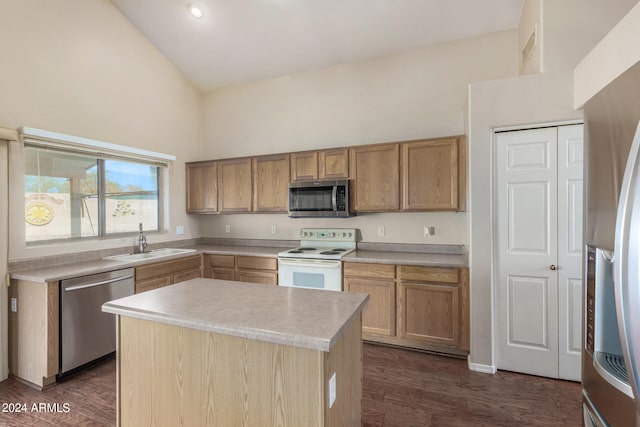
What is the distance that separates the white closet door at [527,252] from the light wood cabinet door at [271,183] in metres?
2.30

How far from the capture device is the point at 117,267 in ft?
9.40

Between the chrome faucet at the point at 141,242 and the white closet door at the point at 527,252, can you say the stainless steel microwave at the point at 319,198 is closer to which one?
the white closet door at the point at 527,252

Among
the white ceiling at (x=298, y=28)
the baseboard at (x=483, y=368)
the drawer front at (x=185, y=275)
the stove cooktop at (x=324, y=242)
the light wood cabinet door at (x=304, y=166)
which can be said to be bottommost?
the baseboard at (x=483, y=368)

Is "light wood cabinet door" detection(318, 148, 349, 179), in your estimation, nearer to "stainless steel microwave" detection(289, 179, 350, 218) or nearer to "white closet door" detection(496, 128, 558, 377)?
"stainless steel microwave" detection(289, 179, 350, 218)

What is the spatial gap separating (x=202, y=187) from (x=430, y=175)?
121 inches

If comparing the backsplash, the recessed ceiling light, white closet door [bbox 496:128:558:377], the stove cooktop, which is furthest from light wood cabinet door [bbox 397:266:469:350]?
the recessed ceiling light

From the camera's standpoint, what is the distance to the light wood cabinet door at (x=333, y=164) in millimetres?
3449

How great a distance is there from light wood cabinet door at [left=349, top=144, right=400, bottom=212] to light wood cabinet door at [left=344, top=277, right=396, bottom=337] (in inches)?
31.7

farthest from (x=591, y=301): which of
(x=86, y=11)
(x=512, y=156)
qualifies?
(x=86, y=11)

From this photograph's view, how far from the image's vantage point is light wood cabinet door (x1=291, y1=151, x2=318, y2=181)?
3.60 meters

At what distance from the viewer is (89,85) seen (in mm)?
3160

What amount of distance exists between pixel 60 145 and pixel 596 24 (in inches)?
186

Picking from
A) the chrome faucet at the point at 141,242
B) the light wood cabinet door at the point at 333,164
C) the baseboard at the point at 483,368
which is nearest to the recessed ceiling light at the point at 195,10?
the light wood cabinet door at the point at 333,164

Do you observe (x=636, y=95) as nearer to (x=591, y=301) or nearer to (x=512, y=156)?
(x=591, y=301)
